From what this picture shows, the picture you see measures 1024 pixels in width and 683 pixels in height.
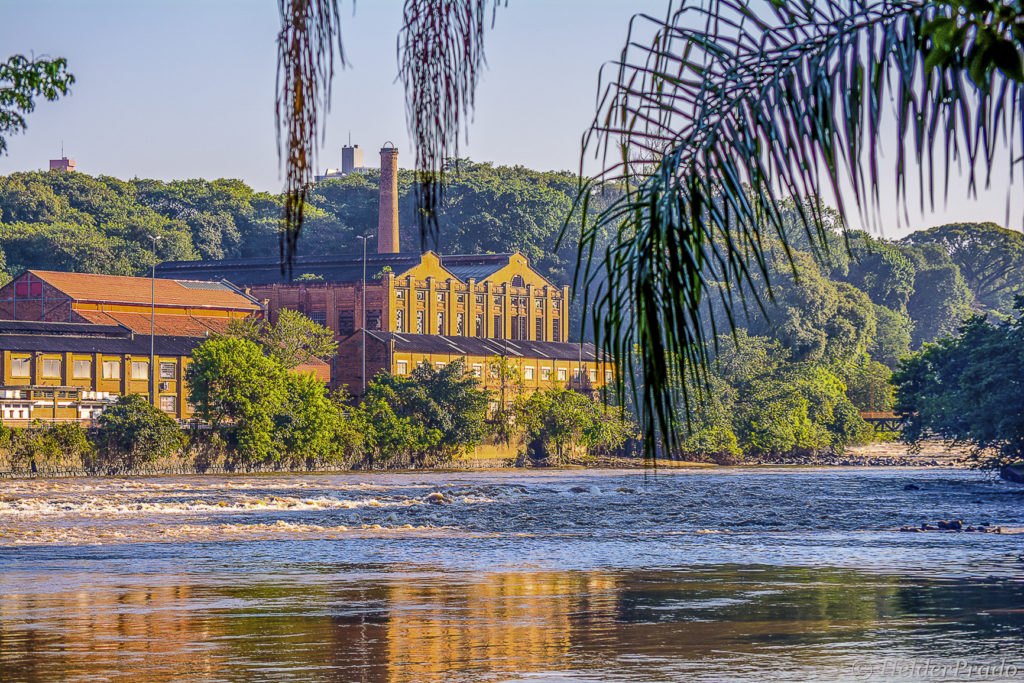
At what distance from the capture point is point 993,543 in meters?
37.2

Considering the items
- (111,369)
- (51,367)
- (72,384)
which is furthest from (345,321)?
(51,367)

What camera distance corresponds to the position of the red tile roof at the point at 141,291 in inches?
3334

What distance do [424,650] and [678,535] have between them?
22.4 metres

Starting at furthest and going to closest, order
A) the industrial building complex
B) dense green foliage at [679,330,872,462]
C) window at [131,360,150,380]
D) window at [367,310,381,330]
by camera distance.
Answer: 1. window at [367,310,381,330]
2. dense green foliage at [679,330,872,462]
3. window at [131,360,150,380]
4. the industrial building complex

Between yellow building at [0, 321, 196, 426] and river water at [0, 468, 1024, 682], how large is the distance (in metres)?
13.8

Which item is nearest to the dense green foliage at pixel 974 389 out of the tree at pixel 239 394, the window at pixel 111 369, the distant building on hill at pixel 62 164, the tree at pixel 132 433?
the tree at pixel 239 394

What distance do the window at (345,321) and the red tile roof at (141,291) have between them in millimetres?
6494

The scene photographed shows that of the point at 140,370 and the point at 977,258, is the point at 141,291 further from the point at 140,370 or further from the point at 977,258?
the point at 977,258

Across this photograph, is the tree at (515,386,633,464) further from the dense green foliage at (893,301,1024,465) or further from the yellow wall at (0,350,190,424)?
the yellow wall at (0,350,190,424)

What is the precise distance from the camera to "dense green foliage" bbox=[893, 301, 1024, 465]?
58.2 meters

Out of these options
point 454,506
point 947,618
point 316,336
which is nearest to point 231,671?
point 947,618

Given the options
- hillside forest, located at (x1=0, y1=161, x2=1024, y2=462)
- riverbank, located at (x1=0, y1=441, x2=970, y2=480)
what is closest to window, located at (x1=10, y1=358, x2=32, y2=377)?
riverbank, located at (x1=0, y1=441, x2=970, y2=480)

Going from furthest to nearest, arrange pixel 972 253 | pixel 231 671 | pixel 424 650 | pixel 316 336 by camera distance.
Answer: pixel 972 253 < pixel 316 336 < pixel 424 650 < pixel 231 671

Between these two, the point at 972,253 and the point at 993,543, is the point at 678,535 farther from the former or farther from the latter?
the point at 972,253
